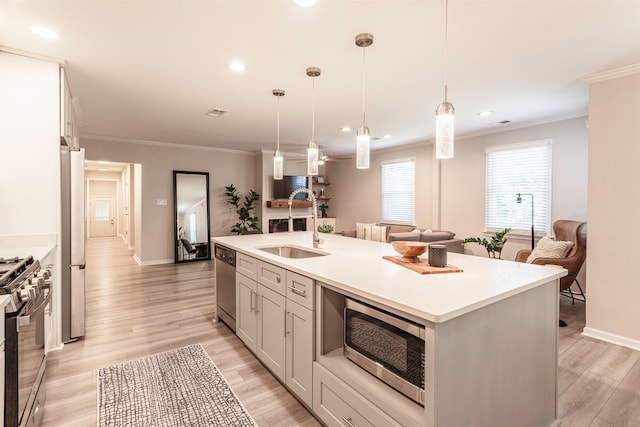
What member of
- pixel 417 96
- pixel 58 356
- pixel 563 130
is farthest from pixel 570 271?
pixel 58 356

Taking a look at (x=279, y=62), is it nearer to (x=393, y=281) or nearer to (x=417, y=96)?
(x=417, y=96)

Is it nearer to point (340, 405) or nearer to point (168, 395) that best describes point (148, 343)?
point (168, 395)

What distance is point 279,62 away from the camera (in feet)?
9.05

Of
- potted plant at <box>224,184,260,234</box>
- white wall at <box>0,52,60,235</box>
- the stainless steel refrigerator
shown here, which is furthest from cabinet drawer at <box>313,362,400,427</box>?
potted plant at <box>224,184,260,234</box>

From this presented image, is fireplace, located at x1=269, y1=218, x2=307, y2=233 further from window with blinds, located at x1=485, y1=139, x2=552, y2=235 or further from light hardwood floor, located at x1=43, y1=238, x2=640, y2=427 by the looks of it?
window with blinds, located at x1=485, y1=139, x2=552, y2=235

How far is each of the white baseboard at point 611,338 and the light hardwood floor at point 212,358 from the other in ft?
0.26

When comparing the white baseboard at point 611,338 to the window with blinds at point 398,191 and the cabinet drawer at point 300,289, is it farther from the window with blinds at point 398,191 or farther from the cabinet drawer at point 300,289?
the window with blinds at point 398,191

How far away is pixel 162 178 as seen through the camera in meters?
6.56

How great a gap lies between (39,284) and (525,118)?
18.6 ft

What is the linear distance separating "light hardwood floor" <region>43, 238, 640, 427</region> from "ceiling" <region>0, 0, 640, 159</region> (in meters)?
2.50

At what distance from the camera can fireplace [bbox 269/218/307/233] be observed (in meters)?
7.67

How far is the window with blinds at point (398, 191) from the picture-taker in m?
6.82

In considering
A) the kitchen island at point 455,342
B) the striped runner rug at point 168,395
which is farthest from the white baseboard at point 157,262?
the kitchen island at point 455,342

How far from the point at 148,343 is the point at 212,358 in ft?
2.44
